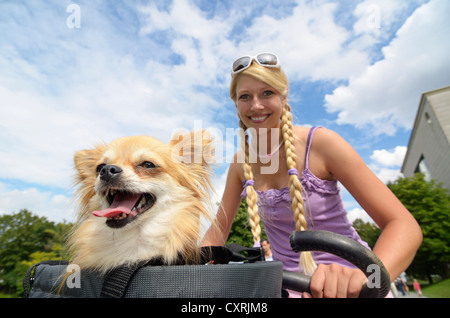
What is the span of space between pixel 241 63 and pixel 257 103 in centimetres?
46

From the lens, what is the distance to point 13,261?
37.9 m

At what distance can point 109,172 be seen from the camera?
174 cm

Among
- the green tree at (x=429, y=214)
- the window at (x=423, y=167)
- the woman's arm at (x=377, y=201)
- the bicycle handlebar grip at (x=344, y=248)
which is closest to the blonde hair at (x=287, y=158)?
the woman's arm at (x=377, y=201)

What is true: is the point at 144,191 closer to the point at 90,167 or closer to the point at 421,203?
the point at 90,167

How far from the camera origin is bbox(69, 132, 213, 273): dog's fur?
1.74 m

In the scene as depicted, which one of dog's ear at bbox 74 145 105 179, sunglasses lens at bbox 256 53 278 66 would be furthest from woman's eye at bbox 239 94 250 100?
dog's ear at bbox 74 145 105 179

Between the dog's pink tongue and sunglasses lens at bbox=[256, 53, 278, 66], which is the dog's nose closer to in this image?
the dog's pink tongue

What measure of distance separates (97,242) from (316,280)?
1.41 m

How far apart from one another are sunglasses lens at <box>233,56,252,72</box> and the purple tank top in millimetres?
859

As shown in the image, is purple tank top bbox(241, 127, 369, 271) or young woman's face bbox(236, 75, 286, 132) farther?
young woman's face bbox(236, 75, 286, 132)

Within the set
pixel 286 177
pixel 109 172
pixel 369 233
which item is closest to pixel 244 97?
pixel 286 177

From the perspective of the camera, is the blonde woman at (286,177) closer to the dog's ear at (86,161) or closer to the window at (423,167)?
the dog's ear at (86,161)
